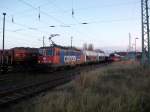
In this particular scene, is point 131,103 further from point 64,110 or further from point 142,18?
point 142,18

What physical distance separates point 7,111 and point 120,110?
166 inches

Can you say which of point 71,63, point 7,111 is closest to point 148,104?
point 7,111

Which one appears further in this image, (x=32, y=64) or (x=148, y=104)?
(x=32, y=64)

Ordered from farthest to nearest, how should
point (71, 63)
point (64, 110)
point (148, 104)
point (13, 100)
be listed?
point (71, 63)
point (13, 100)
point (148, 104)
point (64, 110)

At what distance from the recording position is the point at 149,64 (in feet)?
99.6

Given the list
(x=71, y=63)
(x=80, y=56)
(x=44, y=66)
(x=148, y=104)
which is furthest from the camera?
(x=80, y=56)

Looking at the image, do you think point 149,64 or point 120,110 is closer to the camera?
point 120,110

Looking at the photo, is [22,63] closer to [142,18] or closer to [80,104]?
[142,18]

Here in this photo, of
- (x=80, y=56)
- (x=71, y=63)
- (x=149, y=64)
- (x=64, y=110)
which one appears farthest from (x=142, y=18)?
(x=64, y=110)

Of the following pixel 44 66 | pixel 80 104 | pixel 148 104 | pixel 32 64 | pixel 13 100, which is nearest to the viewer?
pixel 80 104

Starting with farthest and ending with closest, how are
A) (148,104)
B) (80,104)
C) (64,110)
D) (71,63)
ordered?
(71,63) < (148,104) < (80,104) < (64,110)

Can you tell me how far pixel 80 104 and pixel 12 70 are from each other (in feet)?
70.6

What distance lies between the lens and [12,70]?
98.8 feet

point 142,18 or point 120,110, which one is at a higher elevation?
point 142,18
